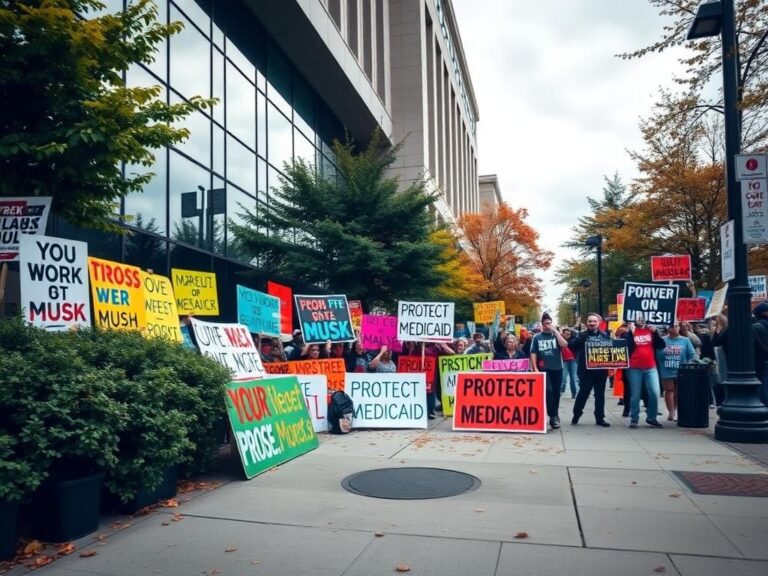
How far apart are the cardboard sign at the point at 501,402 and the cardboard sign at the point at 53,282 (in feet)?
19.9

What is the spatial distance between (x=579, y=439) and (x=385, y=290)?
10.4 m

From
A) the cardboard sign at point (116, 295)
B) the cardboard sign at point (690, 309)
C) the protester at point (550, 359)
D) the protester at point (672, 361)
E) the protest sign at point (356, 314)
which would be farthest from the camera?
the cardboard sign at point (690, 309)

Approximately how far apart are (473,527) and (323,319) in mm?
7359

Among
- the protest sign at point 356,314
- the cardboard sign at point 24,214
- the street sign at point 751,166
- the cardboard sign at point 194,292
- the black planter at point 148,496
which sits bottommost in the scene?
the black planter at point 148,496

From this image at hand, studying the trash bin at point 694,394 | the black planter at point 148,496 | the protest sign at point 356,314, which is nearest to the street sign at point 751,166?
the trash bin at point 694,394

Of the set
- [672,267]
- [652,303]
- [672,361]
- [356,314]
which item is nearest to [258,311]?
[356,314]

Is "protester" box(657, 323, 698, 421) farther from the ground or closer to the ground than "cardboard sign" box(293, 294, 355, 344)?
closer to the ground

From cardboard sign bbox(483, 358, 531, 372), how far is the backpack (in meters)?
2.91

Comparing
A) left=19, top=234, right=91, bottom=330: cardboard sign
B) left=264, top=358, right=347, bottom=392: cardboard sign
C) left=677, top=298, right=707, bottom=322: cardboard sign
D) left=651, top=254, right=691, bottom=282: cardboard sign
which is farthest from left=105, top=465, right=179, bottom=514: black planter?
left=651, top=254, right=691, bottom=282: cardboard sign

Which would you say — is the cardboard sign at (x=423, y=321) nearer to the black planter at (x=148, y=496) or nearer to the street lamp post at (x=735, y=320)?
the street lamp post at (x=735, y=320)

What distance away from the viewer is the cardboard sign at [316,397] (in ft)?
34.1

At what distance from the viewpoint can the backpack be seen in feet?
34.0

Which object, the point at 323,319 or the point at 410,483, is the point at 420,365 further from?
the point at 410,483

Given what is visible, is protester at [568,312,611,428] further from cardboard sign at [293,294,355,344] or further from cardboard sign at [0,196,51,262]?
cardboard sign at [0,196,51,262]
